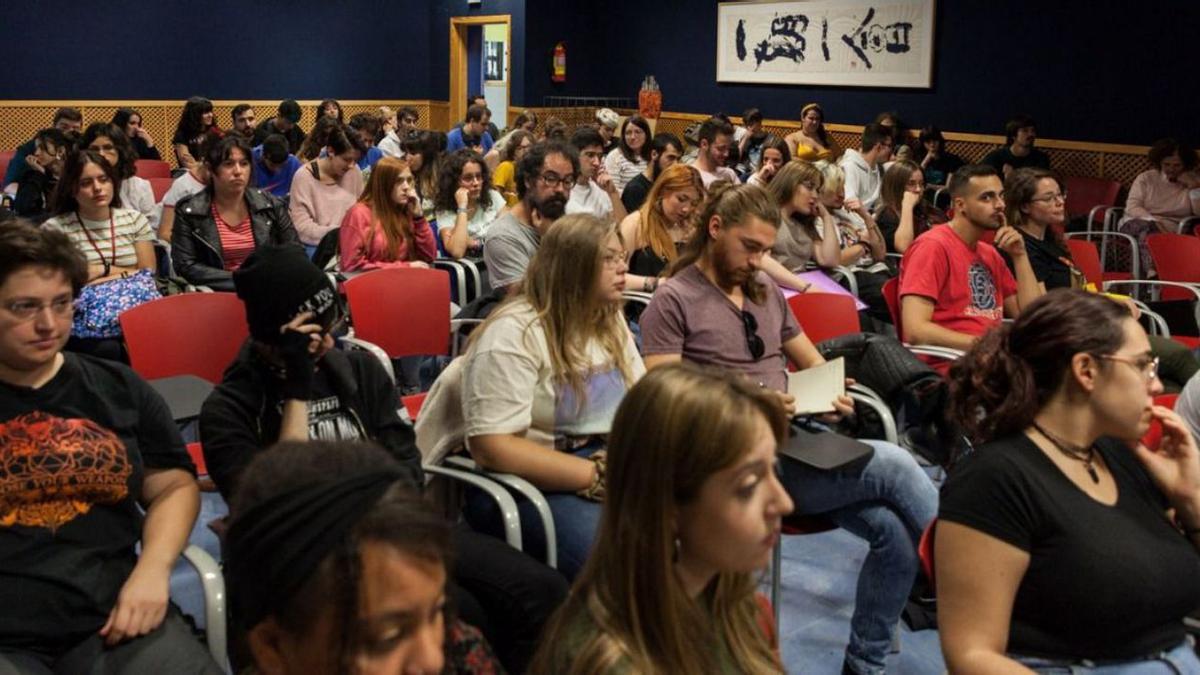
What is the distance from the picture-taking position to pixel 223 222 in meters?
4.97

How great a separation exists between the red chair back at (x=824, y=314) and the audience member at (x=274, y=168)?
15.5 feet

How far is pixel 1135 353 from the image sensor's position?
203 cm

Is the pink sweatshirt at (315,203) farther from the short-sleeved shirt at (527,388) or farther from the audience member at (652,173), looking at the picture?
the short-sleeved shirt at (527,388)

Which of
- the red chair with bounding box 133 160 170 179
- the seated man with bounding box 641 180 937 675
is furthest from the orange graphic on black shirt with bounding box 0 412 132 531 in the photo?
the red chair with bounding box 133 160 170 179

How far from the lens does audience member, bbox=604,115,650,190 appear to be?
8422mm

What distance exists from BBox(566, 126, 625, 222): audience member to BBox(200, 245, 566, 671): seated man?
12.0 ft

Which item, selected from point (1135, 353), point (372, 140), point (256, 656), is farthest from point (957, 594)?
point (372, 140)

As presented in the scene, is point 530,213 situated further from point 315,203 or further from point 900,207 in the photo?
point 900,207

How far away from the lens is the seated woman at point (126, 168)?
6375 millimetres

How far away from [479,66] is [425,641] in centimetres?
1556

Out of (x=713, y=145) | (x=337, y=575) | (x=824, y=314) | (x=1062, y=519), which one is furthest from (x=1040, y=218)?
(x=337, y=575)

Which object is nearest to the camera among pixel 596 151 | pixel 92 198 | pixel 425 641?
pixel 425 641

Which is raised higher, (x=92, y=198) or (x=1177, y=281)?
(x=92, y=198)

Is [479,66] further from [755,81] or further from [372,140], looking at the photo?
[372,140]
